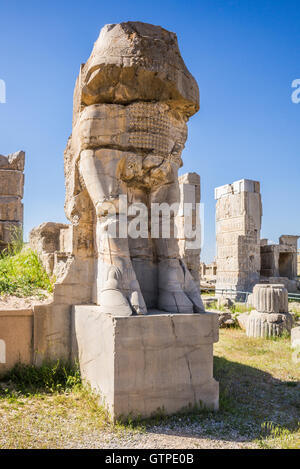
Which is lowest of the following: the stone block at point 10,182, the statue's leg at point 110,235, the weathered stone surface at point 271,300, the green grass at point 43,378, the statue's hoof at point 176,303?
the green grass at point 43,378

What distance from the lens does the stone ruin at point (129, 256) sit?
2.79 m

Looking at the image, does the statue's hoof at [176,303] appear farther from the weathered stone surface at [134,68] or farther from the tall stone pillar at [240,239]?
the tall stone pillar at [240,239]

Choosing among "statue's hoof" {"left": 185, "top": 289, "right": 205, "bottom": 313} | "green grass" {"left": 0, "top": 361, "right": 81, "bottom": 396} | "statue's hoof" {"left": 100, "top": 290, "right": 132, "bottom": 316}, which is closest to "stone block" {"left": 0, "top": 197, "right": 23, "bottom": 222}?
"green grass" {"left": 0, "top": 361, "right": 81, "bottom": 396}

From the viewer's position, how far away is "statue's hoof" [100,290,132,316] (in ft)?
9.26

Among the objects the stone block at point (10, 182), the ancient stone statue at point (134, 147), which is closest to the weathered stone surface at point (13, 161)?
the stone block at point (10, 182)

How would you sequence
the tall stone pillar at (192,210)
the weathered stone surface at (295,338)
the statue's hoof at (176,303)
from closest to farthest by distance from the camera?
the statue's hoof at (176,303) < the weathered stone surface at (295,338) < the tall stone pillar at (192,210)

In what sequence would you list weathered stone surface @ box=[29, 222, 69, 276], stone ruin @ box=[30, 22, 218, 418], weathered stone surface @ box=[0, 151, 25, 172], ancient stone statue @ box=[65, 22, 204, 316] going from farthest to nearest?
1. weathered stone surface @ box=[0, 151, 25, 172]
2. weathered stone surface @ box=[29, 222, 69, 276]
3. ancient stone statue @ box=[65, 22, 204, 316]
4. stone ruin @ box=[30, 22, 218, 418]

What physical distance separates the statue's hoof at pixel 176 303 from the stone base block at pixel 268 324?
3.90 m

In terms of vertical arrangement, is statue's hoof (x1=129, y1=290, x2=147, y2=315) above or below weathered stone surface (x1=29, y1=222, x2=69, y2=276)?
below

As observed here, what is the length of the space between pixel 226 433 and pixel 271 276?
11.2m

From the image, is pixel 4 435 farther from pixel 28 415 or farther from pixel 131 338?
pixel 131 338

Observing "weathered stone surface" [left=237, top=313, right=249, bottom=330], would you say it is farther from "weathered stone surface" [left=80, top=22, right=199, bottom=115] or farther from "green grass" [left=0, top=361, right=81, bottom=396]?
"weathered stone surface" [left=80, top=22, right=199, bottom=115]

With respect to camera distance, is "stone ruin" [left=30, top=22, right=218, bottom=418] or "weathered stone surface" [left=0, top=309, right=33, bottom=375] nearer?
"stone ruin" [left=30, top=22, right=218, bottom=418]

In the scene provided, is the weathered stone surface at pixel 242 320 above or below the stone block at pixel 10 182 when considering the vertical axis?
below
